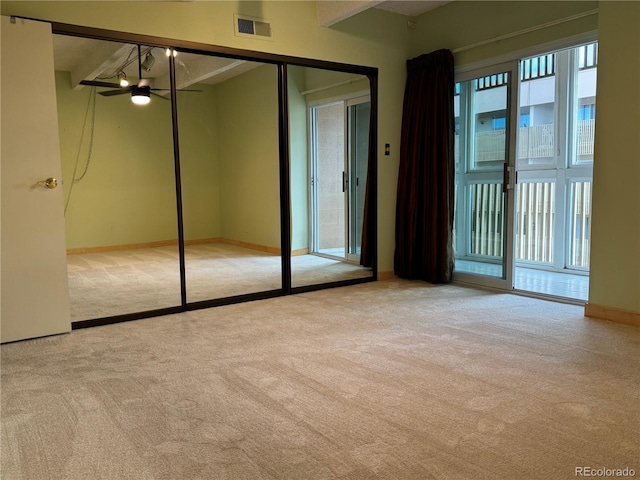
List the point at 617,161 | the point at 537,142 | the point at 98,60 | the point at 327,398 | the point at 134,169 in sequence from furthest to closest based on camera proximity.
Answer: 1. the point at 537,142
2. the point at 134,169
3. the point at 98,60
4. the point at 617,161
5. the point at 327,398

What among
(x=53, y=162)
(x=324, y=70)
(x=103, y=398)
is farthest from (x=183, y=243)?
(x=324, y=70)

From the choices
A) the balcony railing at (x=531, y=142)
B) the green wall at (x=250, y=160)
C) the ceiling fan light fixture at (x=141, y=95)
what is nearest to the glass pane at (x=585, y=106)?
the balcony railing at (x=531, y=142)

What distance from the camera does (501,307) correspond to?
3.97 metres

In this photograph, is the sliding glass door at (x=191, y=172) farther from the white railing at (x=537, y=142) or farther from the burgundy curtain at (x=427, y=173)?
the white railing at (x=537, y=142)

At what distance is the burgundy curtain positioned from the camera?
4727mm

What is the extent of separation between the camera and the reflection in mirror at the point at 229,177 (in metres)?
4.46

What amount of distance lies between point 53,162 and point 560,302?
3.96 meters

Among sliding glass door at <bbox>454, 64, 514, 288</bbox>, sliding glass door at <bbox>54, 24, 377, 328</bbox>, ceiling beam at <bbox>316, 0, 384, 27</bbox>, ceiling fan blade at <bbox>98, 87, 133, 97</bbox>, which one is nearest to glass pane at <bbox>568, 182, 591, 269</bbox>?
sliding glass door at <bbox>454, 64, 514, 288</bbox>

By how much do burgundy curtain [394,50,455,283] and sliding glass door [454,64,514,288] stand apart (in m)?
0.15

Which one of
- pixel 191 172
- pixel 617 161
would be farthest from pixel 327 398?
pixel 191 172

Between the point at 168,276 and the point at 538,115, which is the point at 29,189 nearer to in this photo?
the point at 168,276

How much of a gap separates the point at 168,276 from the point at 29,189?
4.64 feet

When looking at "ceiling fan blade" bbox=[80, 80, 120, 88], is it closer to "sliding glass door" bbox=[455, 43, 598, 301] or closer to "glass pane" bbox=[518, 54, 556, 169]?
"sliding glass door" bbox=[455, 43, 598, 301]

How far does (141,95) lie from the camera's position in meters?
4.33
